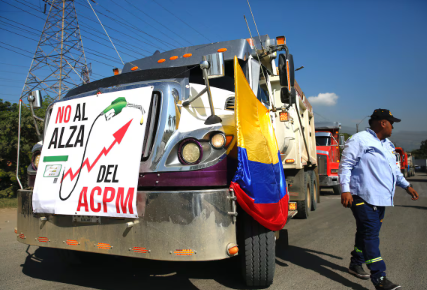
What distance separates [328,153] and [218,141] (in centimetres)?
1161

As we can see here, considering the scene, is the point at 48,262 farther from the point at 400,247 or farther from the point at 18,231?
the point at 400,247

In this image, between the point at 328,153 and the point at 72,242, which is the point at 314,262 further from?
the point at 328,153

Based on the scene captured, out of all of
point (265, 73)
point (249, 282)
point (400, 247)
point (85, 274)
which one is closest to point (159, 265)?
point (85, 274)

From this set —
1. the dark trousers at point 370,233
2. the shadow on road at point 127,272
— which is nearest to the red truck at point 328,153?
the dark trousers at point 370,233

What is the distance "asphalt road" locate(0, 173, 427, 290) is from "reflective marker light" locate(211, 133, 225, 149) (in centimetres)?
157

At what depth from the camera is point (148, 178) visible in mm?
3127

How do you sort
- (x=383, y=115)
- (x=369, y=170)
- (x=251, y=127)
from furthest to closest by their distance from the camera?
(x=383, y=115) → (x=369, y=170) → (x=251, y=127)

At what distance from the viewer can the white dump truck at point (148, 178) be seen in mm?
2834

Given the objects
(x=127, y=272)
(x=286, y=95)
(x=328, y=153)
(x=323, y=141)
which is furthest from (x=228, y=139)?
(x=323, y=141)

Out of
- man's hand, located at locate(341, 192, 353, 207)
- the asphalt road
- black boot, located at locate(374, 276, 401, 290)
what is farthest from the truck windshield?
black boot, located at locate(374, 276, 401, 290)

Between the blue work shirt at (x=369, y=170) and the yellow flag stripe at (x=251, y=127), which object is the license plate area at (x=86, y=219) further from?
the blue work shirt at (x=369, y=170)

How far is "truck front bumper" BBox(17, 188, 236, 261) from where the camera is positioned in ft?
9.17

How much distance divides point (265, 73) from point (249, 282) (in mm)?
2898

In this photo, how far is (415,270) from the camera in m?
4.12
